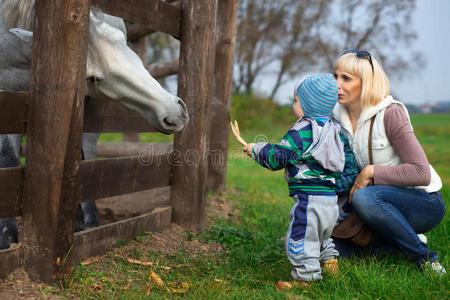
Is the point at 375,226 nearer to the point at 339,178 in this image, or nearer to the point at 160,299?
the point at 339,178

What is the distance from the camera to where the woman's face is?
2682mm

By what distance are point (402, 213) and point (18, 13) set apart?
2688 mm

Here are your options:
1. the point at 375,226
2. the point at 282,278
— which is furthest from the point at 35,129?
the point at 375,226

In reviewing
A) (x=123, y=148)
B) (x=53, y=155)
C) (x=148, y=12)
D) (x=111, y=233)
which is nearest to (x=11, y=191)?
(x=53, y=155)

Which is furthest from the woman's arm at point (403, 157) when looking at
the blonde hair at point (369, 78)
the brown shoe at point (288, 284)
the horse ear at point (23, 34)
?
the horse ear at point (23, 34)

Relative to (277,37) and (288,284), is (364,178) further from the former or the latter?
(277,37)

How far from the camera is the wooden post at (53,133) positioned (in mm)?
2006

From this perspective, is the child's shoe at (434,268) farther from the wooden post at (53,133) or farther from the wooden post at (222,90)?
the wooden post at (222,90)

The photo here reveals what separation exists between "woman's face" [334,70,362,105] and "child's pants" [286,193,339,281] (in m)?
0.79

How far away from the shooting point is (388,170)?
2.53m

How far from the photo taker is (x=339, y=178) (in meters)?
2.64

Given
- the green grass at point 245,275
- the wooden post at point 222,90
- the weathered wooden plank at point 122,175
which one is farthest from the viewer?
the wooden post at point 222,90

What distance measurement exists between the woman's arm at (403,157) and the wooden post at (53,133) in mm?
1791

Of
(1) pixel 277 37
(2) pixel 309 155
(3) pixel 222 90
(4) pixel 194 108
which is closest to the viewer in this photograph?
(2) pixel 309 155
